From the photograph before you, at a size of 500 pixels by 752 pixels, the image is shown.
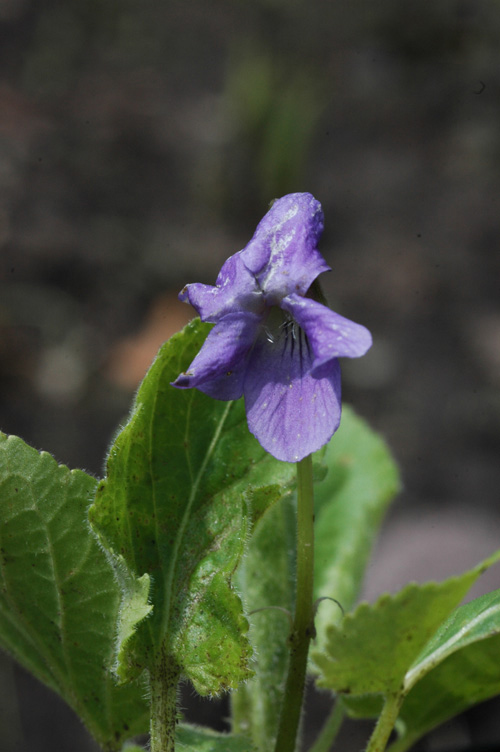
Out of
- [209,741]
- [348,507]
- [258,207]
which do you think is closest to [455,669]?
[209,741]

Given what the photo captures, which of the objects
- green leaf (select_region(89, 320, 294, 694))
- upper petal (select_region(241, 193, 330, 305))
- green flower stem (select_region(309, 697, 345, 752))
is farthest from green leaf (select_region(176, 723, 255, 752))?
upper petal (select_region(241, 193, 330, 305))

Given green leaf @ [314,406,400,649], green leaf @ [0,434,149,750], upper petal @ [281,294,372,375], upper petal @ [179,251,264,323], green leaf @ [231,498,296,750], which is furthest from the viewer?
green leaf @ [314,406,400,649]

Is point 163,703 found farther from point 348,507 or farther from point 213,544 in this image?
point 348,507

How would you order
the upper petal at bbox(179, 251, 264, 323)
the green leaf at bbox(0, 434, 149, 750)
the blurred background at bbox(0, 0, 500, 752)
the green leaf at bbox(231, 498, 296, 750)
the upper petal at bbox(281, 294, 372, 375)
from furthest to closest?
1. the blurred background at bbox(0, 0, 500, 752)
2. the green leaf at bbox(231, 498, 296, 750)
3. the green leaf at bbox(0, 434, 149, 750)
4. the upper petal at bbox(179, 251, 264, 323)
5. the upper petal at bbox(281, 294, 372, 375)

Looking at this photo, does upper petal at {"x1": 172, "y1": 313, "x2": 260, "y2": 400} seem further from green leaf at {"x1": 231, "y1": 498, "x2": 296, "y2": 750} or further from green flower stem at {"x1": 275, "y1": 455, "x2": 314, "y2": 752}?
green leaf at {"x1": 231, "y1": 498, "x2": 296, "y2": 750}

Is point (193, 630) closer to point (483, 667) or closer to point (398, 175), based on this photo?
point (483, 667)

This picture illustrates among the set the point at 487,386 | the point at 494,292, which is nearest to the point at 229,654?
Answer: the point at 487,386
